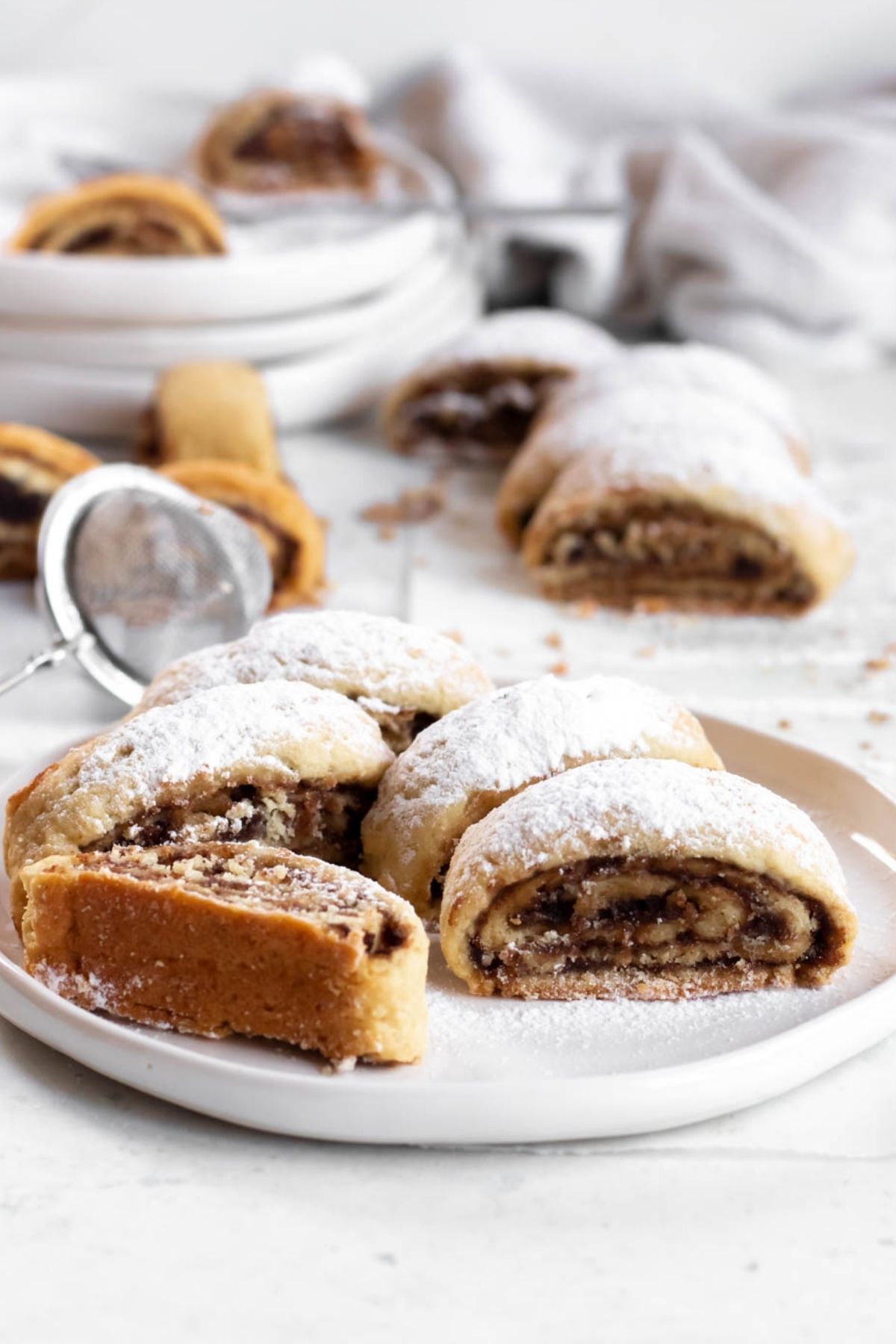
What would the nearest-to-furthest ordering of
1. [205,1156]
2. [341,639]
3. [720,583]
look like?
[205,1156] → [341,639] → [720,583]

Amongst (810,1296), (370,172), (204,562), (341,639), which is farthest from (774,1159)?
(370,172)

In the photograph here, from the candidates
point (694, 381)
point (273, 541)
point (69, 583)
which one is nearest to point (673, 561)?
point (694, 381)

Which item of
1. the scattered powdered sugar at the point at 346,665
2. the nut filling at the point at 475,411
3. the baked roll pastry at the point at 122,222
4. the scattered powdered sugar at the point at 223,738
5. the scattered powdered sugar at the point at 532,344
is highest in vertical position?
the scattered powdered sugar at the point at 223,738

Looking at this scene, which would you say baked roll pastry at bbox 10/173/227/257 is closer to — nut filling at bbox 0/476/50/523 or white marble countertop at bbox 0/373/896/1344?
nut filling at bbox 0/476/50/523

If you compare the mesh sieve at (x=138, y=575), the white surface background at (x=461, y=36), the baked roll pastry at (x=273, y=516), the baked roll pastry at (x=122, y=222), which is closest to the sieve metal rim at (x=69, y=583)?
the mesh sieve at (x=138, y=575)

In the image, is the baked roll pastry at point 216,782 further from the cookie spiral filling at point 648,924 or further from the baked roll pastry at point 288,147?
the baked roll pastry at point 288,147

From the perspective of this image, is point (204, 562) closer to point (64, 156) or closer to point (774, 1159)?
point (774, 1159)

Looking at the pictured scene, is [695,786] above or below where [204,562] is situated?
above

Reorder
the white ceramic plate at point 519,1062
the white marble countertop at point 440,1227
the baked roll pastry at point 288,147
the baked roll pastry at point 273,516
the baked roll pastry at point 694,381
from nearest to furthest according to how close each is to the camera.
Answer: the white marble countertop at point 440,1227
the white ceramic plate at point 519,1062
the baked roll pastry at point 273,516
the baked roll pastry at point 694,381
the baked roll pastry at point 288,147
